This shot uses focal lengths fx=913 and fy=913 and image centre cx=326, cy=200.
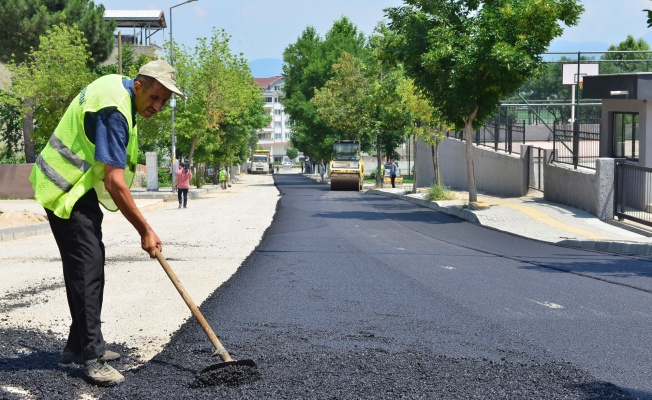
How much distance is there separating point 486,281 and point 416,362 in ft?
15.3

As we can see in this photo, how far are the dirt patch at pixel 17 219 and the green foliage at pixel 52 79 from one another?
17254 mm

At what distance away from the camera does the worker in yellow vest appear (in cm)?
533

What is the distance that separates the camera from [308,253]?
13.6 meters

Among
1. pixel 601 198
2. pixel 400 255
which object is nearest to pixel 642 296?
pixel 400 255

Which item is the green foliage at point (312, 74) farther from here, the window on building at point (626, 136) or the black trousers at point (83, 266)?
the black trousers at point (83, 266)

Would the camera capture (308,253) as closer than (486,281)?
No

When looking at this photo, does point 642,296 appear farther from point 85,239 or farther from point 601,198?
point 601,198

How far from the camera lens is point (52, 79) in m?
37.6

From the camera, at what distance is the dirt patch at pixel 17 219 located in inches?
759

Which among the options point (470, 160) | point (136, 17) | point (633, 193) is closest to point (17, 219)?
point (470, 160)

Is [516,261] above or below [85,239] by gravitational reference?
below

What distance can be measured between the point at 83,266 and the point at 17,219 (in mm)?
15362

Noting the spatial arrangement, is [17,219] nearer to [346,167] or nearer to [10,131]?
[346,167]

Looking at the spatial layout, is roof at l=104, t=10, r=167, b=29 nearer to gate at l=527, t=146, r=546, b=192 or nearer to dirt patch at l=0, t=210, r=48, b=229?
gate at l=527, t=146, r=546, b=192
